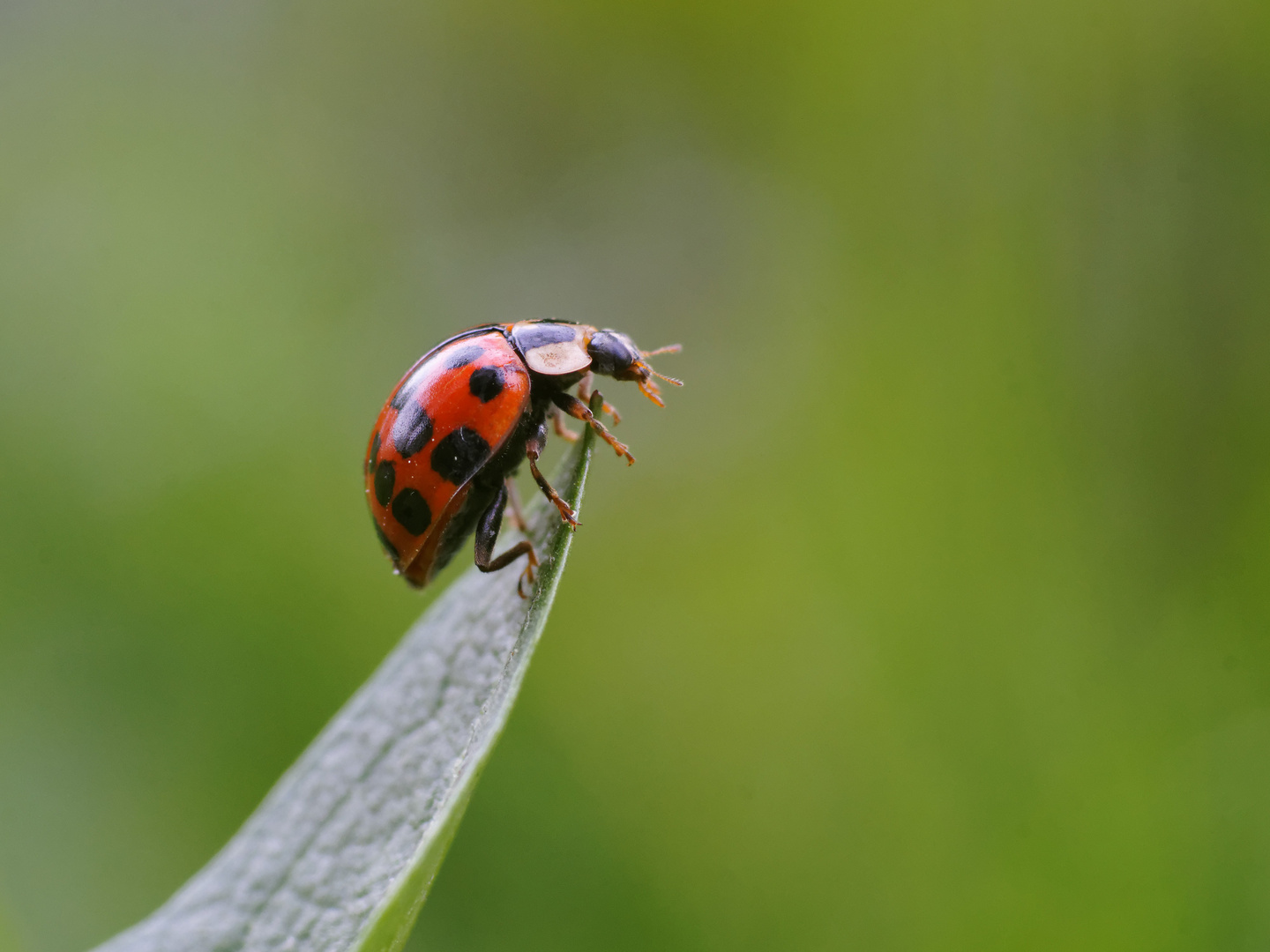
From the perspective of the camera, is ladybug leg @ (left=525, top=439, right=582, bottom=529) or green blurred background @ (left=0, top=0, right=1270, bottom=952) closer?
ladybug leg @ (left=525, top=439, right=582, bottom=529)

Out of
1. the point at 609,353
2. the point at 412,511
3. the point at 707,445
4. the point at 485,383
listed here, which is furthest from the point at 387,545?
the point at 707,445

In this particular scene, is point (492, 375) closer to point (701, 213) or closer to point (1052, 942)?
point (1052, 942)

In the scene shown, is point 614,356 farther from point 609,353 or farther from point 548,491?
point 548,491

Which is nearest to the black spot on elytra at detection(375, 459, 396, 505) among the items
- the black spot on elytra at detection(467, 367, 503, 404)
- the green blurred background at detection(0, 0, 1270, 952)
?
the black spot on elytra at detection(467, 367, 503, 404)

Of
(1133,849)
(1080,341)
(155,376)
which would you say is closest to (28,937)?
(155,376)

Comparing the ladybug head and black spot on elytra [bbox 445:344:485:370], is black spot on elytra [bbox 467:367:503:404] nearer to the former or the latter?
black spot on elytra [bbox 445:344:485:370]

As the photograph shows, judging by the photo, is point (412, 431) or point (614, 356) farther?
point (614, 356)
